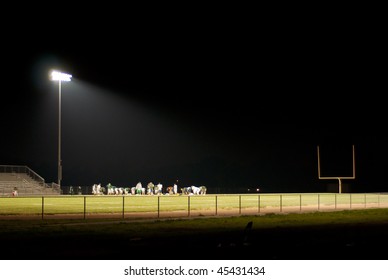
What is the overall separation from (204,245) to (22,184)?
50.4m

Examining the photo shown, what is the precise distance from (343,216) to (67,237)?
50.4 ft

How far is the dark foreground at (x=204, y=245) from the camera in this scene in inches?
547

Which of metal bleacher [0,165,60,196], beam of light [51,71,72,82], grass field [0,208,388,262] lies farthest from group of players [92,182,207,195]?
grass field [0,208,388,262]

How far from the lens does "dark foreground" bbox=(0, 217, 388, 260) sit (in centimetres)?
1391

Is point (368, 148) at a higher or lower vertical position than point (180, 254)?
higher

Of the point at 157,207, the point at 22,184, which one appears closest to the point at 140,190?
the point at 22,184

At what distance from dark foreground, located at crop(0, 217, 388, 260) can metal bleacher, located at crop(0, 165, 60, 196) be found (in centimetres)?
4040

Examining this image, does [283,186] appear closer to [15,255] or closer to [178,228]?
[178,228]

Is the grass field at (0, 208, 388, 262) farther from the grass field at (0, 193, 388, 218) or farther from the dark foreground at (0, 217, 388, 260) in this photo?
the grass field at (0, 193, 388, 218)

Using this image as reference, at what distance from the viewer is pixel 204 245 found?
16.1 meters

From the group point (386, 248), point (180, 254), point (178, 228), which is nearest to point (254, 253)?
point (180, 254)

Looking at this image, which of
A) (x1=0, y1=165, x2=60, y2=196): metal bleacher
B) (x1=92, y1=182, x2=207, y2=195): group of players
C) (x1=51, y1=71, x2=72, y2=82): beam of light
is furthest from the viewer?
(x1=92, y1=182, x2=207, y2=195): group of players

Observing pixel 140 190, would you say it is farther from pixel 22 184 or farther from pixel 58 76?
pixel 58 76

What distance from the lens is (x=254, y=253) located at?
566 inches
